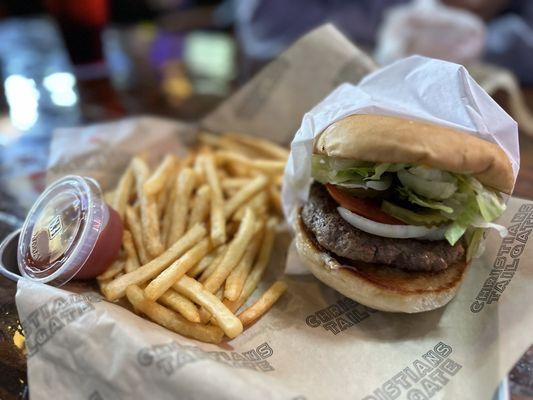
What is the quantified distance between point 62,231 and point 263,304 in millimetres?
842

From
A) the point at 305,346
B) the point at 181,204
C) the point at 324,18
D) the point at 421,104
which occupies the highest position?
the point at 421,104

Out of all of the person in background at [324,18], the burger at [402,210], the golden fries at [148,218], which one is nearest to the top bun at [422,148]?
the burger at [402,210]

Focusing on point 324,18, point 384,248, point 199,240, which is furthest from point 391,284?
point 324,18

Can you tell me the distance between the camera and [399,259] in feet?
5.28

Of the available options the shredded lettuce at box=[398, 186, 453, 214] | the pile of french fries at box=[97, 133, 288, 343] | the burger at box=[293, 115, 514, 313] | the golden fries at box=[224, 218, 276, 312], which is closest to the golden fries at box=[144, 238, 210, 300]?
the pile of french fries at box=[97, 133, 288, 343]

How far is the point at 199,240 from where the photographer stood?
1884 millimetres

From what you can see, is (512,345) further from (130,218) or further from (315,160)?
(130,218)

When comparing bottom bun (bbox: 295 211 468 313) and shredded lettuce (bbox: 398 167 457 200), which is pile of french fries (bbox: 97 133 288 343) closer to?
bottom bun (bbox: 295 211 468 313)

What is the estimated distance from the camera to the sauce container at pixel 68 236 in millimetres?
1661

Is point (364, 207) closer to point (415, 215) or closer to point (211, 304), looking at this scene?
point (415, 215)

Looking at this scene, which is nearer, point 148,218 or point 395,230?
point 395,230

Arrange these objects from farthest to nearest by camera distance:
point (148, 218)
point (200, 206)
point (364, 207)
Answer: point (200, 206) → point (148, 218) → point (364, 207)

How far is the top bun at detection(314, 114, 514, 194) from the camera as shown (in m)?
1.45

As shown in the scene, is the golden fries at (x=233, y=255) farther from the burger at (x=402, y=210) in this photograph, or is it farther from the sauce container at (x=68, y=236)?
the sauce container at (x=68, y=236)
